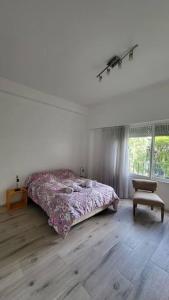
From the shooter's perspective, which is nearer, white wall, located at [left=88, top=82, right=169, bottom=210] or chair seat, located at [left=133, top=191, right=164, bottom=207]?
chair seat, located at [left=133, top=191, right=164, bottom=207]

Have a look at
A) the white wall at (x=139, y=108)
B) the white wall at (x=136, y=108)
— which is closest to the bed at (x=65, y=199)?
the white wall at (x=139, y=108)

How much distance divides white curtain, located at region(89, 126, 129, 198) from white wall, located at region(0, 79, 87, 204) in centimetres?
71

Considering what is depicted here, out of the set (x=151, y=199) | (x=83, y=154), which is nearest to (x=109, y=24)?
(x=151, y=199)

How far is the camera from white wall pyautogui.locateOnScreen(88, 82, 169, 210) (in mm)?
2947

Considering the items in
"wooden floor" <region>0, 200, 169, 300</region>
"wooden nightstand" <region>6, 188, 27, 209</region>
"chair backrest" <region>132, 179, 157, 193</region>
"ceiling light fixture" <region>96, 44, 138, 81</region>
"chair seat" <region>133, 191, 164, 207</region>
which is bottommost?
"wooden floor" <region>0, 200, 169, 300</region>

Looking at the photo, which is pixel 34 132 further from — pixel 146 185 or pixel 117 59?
pixel 146 185

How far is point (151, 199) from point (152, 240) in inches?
30.0

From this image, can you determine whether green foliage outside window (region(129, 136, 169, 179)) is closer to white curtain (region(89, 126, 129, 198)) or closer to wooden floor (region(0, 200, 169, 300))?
white curtain (region(89, 126, 129, 198))

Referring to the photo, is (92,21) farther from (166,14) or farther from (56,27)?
(166,14)

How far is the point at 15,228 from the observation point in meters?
2.24

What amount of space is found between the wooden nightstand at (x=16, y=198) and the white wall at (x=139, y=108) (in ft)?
8.91

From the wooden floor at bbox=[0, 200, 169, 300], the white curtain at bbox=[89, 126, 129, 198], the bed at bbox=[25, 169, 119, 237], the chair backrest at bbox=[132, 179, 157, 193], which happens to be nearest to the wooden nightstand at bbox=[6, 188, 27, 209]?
the bed at bbox=[25, 169, 119, 237]

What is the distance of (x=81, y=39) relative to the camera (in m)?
1.84

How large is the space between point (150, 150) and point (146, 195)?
1.19m
